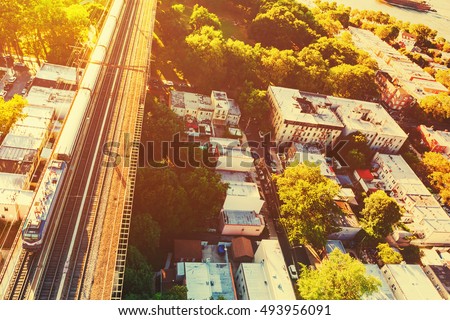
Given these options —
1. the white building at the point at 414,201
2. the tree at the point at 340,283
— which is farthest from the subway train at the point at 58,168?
the white building at the point at 414,201

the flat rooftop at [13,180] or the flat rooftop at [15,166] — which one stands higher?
the flat rooftop at [13,180]

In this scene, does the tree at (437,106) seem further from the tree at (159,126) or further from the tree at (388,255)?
the tree at (159,126)

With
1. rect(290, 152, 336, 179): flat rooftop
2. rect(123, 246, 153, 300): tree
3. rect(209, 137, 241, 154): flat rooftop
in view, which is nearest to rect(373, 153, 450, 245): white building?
rect(290, 152, 336, 179): flat rooftop

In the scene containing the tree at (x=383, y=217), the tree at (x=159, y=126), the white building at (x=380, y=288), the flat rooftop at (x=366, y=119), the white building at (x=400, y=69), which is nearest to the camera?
the white building at (x=380, y=288)

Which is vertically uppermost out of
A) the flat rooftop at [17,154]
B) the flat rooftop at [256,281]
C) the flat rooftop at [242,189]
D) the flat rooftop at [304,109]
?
the flat rooftop at [304,109]
